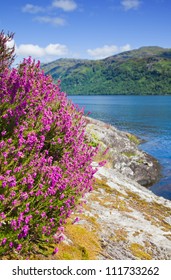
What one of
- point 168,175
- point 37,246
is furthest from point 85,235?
point 168,175

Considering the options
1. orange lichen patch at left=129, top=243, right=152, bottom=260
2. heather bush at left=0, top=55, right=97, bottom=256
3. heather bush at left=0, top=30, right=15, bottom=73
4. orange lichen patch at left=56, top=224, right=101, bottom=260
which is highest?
heather bush at left=0, top=30, right=15, bottom=73

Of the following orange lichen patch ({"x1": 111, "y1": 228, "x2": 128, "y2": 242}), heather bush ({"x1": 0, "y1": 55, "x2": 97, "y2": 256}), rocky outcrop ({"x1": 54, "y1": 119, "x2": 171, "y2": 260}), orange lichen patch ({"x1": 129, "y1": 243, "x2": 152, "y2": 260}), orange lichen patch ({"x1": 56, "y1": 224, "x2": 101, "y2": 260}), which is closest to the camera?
heather bush ({"x1": 0, "y1": 55, "x2": 97, "y2": 256})

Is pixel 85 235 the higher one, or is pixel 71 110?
pixel 71 110

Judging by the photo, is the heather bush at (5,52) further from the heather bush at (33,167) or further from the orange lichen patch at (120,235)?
the orange lichen patch at (120,235)

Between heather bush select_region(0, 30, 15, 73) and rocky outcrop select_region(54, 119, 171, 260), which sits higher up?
heather bush select_region(0, 30, 15, 73)

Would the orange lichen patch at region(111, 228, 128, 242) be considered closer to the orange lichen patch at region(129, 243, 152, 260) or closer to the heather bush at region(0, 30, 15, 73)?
the orange lichen patch at region(129, 243, 152, 260)

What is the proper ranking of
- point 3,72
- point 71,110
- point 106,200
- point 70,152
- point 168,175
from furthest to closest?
point 168,175 < point 106,200 < point 71,110 < point 70,152 < point 3,72

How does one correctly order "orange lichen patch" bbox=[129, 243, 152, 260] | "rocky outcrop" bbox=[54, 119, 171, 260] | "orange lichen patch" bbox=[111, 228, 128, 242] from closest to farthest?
"rocky outcrop" bbox=[54, 119, 171, 260] → "orange lichen patch" bbox=[129, 243, 152, 260] → "orange lichen patch" bbox=[111, 228, 128, 242]

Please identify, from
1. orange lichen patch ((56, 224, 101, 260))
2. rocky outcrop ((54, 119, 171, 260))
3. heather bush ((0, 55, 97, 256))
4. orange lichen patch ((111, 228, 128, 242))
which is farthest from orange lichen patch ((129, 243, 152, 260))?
heather bush ((0, 55, 97, 256))

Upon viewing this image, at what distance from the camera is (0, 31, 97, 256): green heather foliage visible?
14.8 feet

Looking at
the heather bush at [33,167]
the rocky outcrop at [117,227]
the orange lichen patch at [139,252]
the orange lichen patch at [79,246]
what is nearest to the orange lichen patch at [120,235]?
the rocky outcrop at [117,227]

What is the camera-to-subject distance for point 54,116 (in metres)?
6.04
